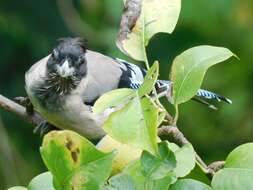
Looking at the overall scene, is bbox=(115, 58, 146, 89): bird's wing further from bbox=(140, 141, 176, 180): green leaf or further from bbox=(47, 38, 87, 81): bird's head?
bbox=(140, 141, 176, 180): green leaf

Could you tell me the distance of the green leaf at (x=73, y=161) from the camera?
4.06 ft

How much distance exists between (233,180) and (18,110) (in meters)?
1.63

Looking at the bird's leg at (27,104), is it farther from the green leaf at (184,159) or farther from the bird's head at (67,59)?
the green leaf at (184,159)

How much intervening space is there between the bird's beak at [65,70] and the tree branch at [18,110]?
19cm

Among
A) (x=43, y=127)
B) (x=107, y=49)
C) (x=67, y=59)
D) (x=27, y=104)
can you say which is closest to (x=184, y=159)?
(x=67, y=59)

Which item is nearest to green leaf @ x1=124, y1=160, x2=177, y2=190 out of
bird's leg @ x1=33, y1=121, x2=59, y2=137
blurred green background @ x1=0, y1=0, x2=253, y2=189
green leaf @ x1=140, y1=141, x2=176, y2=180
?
green leaf @ x1=140, y1=141, x2=176, y2=180

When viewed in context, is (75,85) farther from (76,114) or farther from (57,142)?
(57,142)

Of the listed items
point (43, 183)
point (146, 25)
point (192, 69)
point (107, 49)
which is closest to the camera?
point (43, 183)

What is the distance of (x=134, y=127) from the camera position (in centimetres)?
127

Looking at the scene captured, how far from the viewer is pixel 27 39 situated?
490cm

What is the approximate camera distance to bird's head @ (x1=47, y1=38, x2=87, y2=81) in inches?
115

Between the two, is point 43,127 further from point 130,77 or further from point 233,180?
point 233,180

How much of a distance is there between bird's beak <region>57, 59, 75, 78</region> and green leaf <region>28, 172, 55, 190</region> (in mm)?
1631

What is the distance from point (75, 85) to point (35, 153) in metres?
1.84
